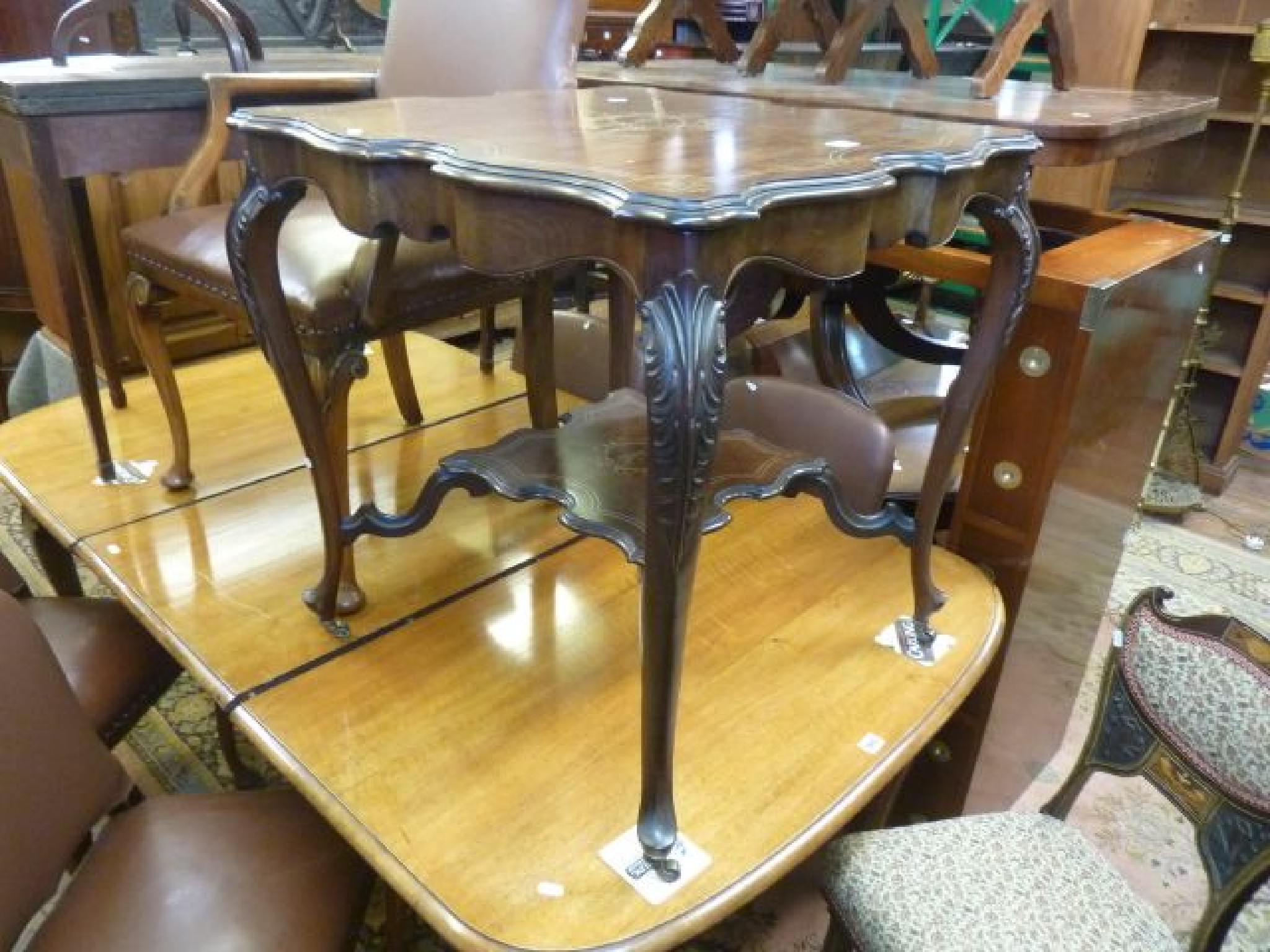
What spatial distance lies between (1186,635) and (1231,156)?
7.47ft

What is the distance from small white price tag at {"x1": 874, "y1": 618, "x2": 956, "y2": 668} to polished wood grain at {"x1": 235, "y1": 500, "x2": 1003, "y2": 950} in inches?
0.5

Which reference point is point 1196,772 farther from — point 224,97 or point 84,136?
point 84,136

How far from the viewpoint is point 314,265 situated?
44.1 inches

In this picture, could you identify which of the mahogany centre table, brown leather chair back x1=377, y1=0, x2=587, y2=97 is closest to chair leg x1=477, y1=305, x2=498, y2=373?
the mahogany centre table

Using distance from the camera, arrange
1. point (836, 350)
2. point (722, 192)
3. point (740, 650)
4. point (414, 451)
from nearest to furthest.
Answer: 1. point (722, 192)
2. point (740, 650)
3. point (414, 451)
4. point (836, 350)

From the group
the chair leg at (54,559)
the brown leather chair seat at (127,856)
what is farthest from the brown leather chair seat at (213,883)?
the chair leg at (54,559)

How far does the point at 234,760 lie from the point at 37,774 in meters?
0.51

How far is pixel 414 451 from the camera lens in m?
1.62

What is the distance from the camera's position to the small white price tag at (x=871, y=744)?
3.22 ft

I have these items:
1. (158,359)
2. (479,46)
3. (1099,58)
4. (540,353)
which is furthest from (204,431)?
(1099,58)

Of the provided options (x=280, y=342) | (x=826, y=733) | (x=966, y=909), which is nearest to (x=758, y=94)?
(x=280, y=342)

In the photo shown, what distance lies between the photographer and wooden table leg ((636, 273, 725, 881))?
2.03 feet

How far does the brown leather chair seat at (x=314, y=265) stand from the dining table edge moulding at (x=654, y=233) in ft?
0.15

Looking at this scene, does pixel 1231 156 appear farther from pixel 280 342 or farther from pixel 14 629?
pixel 14 629
